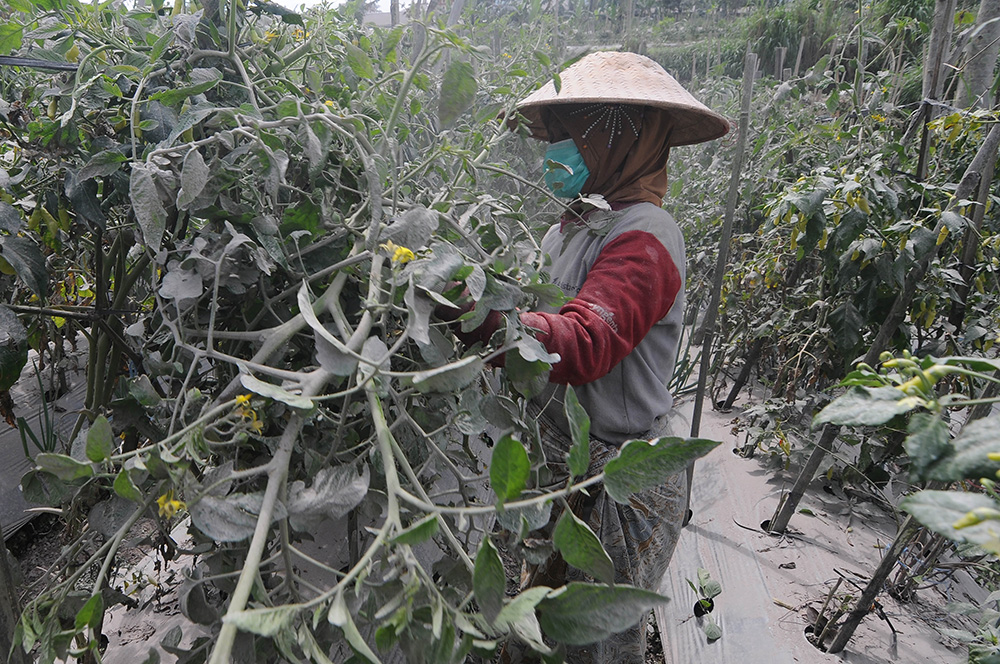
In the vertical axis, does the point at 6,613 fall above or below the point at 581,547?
below

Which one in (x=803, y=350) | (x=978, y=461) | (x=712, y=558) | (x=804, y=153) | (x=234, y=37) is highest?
(x=234, y=37)

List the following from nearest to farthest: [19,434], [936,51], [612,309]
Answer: [612,309] → [936,51] → [19,434]

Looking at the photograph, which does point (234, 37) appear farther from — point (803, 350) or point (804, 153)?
point (804, 153)

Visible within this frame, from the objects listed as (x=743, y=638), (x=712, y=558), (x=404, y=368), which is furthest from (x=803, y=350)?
(x=404, y=368)

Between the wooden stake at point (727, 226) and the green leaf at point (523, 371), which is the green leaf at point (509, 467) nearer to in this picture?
the green leaf at point (523, 371)

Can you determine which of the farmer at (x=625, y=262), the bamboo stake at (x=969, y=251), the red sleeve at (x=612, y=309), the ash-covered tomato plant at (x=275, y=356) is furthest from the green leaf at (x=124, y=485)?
the bamboo stake at (x=969, y=251)

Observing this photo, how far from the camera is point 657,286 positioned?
99 cm

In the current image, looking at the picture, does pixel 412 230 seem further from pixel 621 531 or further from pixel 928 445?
pixel 621 531

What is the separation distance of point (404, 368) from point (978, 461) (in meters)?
0.48

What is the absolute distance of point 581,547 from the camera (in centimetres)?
39

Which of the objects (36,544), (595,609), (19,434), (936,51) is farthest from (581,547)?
Result: (19,434)

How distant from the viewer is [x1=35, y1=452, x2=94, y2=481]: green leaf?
38cm

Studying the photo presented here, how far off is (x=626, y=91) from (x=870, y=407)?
0.84 m

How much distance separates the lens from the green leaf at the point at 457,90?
601 mm
